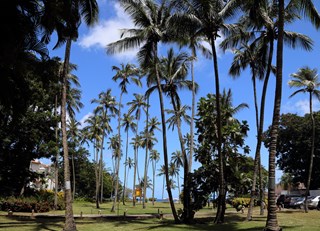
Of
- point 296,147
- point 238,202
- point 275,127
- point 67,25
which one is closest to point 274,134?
point 275,127

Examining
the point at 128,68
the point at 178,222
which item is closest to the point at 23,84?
the point at 178,222

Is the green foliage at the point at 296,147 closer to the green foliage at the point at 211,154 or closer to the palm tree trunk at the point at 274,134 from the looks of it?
the green foliage at the point at 211,154

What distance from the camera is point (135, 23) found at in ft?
83.9

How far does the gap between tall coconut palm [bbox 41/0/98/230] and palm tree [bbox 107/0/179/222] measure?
385 centimetres

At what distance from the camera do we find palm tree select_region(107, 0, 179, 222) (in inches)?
985

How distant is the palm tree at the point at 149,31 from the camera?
2503 cm

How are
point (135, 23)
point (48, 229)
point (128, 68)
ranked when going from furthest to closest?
point (128, 68) < point (135, 23) < point (48, 229)

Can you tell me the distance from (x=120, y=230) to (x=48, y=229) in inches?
145

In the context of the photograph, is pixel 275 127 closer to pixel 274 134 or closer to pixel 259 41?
pixel 274 134

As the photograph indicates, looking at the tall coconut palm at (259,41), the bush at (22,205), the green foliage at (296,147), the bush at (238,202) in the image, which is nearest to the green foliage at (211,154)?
the tall coconut palm at (259,41)

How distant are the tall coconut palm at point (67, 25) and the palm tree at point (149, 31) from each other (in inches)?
152

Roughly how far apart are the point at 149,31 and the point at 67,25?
9.10m

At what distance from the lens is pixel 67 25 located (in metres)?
16.8

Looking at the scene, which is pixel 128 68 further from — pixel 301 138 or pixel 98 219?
pixel 301 138
